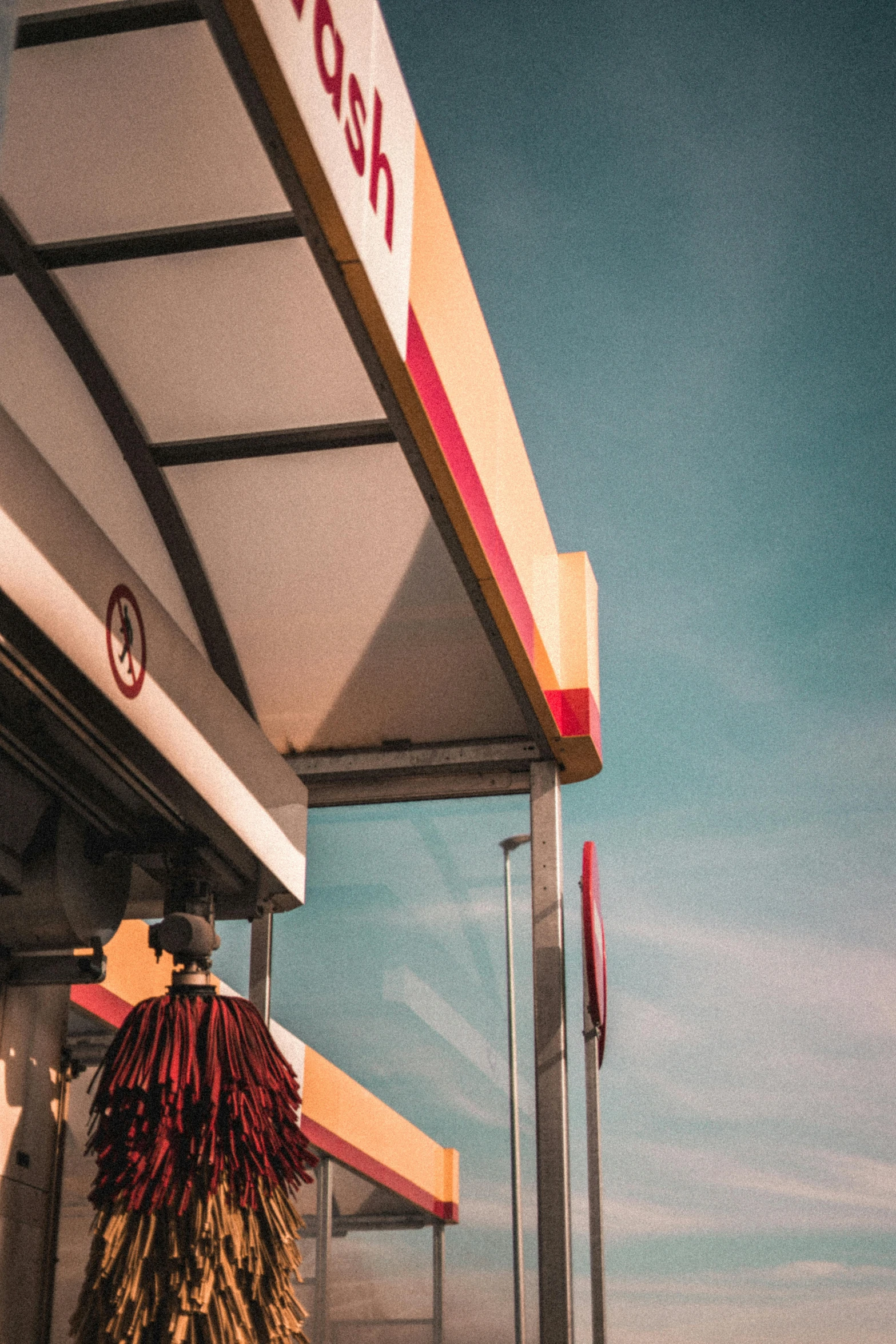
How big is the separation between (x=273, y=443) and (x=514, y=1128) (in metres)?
2.01

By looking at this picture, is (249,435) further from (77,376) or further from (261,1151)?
(261,1151)

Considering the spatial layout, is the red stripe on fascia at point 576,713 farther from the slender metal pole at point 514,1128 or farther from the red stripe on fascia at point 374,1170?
the red stripe on fascia at point 374,1170

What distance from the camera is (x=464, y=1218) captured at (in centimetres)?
379

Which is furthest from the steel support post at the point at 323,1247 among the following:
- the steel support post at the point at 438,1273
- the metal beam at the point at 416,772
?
the metal beam at the point at 416,772

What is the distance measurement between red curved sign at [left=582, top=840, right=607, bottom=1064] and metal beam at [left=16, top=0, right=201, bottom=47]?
2633mm

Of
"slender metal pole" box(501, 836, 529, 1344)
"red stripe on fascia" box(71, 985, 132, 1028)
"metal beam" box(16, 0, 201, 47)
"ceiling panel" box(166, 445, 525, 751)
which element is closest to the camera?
"metal beam" box(16, 0, 201, 47)

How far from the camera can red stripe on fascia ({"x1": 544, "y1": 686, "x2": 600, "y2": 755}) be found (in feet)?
12.2

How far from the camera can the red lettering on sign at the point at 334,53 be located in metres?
1.72

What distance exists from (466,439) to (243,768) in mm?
754

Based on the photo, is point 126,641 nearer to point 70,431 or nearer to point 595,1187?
point 70,431

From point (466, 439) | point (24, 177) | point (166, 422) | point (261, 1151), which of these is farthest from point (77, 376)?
point (261, 1151)

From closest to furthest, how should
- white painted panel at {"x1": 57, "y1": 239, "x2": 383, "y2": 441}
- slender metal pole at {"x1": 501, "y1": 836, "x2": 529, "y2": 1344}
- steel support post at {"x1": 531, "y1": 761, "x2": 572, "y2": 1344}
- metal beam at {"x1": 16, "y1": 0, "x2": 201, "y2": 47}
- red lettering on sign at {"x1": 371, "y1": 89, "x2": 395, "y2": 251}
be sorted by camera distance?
metal beam at {"x1": 16, "y1": 0, "x2": 201, "y2": 47}
red lettering on sign at {"x1": 371, "y1": 89, "x2": 395, "y2": 251}
white painted panel at {"x1": 57, "y1": 239, "x2": 383, "y2": 441}
steel support post at {"x1": 531, "y1": 761, "x2": 572, "y2": 1344}
slender metal pole at {"x1": 501, "y1": 836, "x2": 529, "y2": 1344}

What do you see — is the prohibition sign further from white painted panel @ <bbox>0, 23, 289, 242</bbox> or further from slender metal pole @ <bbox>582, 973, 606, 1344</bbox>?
slender metal pole @ <bbox>582, 973, 606, 1344</bbox>

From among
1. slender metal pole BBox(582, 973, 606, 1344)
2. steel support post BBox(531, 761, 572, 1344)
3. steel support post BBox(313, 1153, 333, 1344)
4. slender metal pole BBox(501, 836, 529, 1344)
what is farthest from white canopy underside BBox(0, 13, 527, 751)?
steel support post BBox(313, 1153, 333, 1344)
